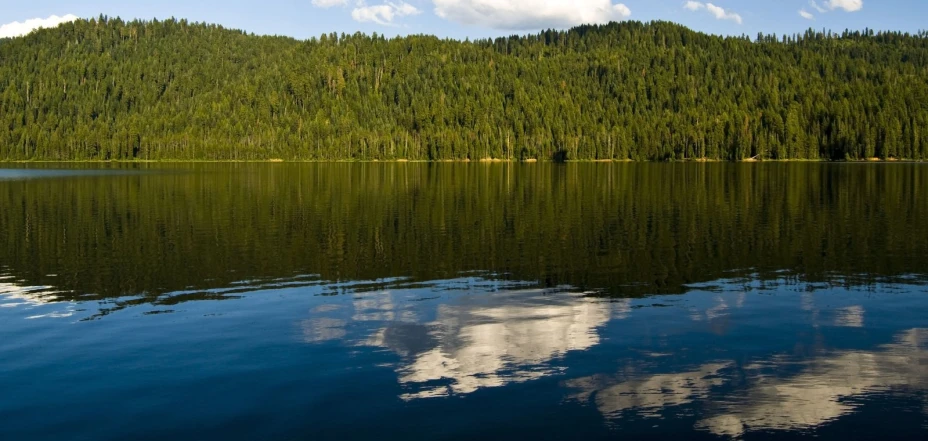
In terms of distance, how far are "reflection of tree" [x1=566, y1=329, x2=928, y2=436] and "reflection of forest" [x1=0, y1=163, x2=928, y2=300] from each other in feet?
33.3

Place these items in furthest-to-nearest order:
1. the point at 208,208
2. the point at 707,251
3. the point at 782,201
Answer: the point at 782,201 → the point at 208,208 → the point at 707,251

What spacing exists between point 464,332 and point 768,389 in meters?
8.40

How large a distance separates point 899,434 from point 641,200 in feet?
188

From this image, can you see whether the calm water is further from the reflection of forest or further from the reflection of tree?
the reflection of forest

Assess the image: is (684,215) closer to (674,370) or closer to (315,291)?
(315,291)

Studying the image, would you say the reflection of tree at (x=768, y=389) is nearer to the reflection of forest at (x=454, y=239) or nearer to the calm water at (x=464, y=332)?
the calm water at (x=464, y=332)

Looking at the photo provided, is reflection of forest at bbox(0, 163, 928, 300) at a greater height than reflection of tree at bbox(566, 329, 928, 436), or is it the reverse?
reflection of forest at bbox(0, 163, 928, 300)

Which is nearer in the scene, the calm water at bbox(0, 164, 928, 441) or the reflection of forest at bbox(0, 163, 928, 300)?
the calm water at bbox(0, 164, 928, 441)

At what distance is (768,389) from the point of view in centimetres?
1677

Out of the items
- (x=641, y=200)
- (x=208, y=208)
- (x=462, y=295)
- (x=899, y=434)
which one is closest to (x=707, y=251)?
(x=462, y=295)

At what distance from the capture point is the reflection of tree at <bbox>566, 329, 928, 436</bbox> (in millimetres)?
15234

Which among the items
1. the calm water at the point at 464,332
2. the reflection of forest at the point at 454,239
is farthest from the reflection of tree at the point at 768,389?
the reflection of forest at the point at 454,239

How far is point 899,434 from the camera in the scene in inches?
566

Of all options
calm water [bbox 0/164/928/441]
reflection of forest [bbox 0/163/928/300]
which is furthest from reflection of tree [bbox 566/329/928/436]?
reflection of forest [bbox 0/163/928/300]
